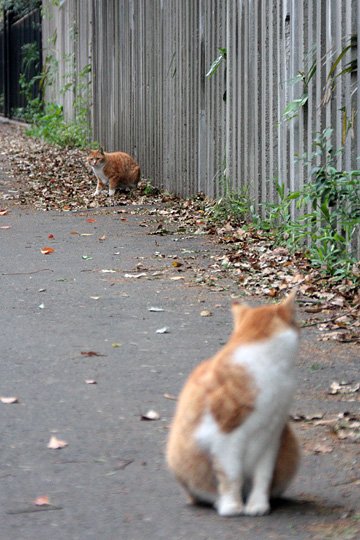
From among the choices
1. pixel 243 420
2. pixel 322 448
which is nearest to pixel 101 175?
pixel 322 448

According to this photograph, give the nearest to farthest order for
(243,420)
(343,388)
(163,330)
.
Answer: (243,420) → (343,388) → (163,330)

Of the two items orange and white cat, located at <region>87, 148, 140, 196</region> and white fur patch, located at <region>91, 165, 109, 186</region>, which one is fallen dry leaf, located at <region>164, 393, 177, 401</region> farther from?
white fur patch, located at <region>91, 165, 109, 186</region>

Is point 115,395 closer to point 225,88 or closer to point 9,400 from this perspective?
point 9,400

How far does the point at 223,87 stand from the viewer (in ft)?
36.3

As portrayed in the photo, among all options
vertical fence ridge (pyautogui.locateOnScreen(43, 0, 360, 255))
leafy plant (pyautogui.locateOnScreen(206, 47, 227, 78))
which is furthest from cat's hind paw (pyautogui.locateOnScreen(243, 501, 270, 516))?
leafy plant (pyautogui.locateOnScreen(206, 47, 227, 78))

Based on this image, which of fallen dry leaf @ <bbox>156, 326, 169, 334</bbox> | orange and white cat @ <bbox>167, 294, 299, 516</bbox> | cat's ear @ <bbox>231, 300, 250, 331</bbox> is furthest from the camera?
fallen dry leaf @ <bbox>156, 326, 169, 334</bbox>

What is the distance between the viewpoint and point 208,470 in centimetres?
345

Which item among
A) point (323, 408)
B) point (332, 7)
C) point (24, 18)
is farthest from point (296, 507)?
point (24, 18)

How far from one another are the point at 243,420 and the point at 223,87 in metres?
8.08

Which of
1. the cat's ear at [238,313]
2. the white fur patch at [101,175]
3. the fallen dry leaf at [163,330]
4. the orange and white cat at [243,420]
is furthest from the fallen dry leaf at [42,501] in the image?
the white fur patch at [101,175]

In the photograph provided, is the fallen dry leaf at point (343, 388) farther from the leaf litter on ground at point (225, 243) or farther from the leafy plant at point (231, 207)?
the leafy plant at point (231, 207)

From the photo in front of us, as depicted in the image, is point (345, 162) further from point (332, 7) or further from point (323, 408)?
point (323, 408)

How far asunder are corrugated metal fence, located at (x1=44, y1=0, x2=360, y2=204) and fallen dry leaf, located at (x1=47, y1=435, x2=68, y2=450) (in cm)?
356

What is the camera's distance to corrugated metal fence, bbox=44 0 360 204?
7.93 m
